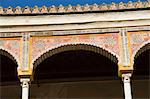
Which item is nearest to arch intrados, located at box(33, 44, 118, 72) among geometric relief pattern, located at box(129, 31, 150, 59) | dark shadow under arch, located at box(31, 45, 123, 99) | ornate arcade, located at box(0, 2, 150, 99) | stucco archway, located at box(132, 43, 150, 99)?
ornate arcade, located at box(0, 2, 150, 99)

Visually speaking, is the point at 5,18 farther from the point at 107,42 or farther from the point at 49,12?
the point at 107,42

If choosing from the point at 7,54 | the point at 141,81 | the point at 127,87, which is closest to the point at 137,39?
the point at 127,87

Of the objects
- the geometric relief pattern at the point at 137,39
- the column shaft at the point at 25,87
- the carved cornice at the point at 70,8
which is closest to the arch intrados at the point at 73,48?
the column shaft at the point at 25,87

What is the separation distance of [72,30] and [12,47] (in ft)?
4.84

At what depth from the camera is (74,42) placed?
9977 millimetres

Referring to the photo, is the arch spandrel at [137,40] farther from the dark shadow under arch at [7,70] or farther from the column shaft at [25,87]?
the dark shadow under arch at [7,70]

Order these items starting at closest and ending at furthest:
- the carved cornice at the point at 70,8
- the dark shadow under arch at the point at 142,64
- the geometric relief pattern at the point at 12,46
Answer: the geometric relief pattern at the point at 12,46
the carved cornice at the point at 70,8
the dark shadow under arch at the point at 142,64

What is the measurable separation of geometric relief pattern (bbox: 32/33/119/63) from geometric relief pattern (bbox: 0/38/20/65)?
37cm

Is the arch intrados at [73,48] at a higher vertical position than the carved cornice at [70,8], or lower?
lower

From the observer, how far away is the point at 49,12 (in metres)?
10.2

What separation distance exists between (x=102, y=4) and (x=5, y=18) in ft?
7.73

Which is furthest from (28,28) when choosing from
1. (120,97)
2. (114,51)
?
(120,97)

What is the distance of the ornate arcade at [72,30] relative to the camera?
988 cm

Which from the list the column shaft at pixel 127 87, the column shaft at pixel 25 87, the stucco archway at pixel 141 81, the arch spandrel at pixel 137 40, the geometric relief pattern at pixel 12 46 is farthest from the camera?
the stucco archway at pixel 141 81
